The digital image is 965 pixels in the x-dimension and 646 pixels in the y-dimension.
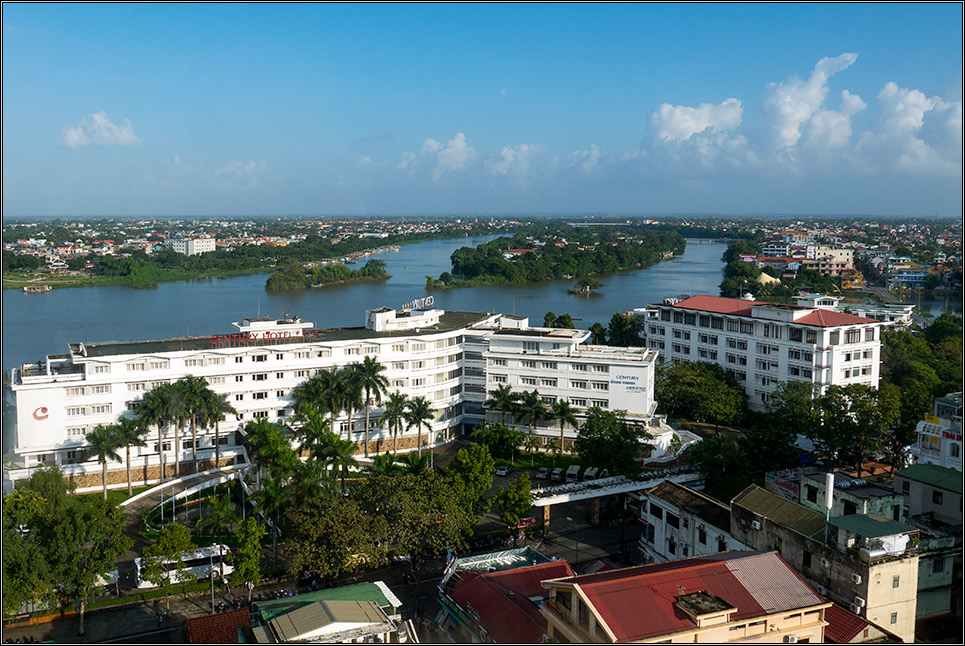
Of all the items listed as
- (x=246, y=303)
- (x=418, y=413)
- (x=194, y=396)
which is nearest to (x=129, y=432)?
(x=194, y=396)

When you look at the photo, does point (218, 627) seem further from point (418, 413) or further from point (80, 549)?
point (418, 413)

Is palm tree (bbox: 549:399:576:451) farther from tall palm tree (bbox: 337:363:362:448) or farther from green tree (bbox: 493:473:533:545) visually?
green tree (bbox: 493:473:533:545)

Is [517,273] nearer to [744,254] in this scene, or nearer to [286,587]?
[744,254]

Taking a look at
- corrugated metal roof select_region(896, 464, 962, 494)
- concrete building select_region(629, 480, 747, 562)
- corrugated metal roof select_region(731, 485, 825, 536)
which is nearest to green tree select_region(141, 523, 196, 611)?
concrete building select_region(629, 480, 747, 562)

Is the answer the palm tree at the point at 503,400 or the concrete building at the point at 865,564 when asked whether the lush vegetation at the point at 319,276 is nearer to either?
the palm tree at the point at 503,400

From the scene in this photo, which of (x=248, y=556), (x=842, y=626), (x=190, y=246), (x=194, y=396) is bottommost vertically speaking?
(x=248, y=556)

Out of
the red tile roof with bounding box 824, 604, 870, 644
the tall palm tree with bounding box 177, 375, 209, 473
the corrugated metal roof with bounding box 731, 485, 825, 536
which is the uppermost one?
the tall palm tree with bounding box 177, 375, 209, 473

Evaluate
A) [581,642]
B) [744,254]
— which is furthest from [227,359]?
[744,254]

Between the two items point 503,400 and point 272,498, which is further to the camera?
point 503,400
